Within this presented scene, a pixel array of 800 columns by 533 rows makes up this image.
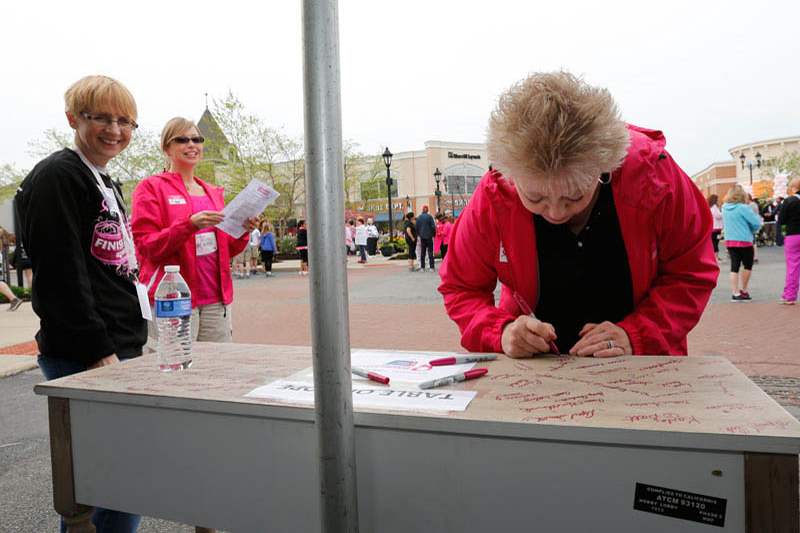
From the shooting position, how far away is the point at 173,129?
329 cm

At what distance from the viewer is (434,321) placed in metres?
7.77

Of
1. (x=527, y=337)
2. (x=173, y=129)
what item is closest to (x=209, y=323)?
(x=173, y=129)

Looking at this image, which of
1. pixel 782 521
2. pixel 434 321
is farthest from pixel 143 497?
pixel 434 321

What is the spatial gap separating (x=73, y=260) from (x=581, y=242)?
1.59 m

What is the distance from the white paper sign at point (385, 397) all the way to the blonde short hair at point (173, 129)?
2.18 m

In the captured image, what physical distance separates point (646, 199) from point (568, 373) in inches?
20.9

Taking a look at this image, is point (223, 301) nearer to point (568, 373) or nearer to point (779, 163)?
point (568, 373)

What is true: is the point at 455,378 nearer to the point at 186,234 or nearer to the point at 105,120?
the point at 105,120

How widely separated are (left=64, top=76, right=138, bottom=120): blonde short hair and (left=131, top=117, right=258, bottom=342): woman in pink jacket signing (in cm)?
93

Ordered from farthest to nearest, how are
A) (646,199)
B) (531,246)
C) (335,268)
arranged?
(531,246) → (646,199) → (335,268)

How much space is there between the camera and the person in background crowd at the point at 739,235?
820 centimetres

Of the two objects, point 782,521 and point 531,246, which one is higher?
point 531,246

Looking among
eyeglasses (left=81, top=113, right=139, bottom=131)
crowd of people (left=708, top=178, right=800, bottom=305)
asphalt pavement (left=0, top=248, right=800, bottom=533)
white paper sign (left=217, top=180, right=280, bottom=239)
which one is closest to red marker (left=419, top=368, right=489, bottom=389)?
asphalt pavement (left=0, top=248, right=800, bottom=533)

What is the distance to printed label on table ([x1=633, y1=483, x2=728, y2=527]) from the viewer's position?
104 cm
